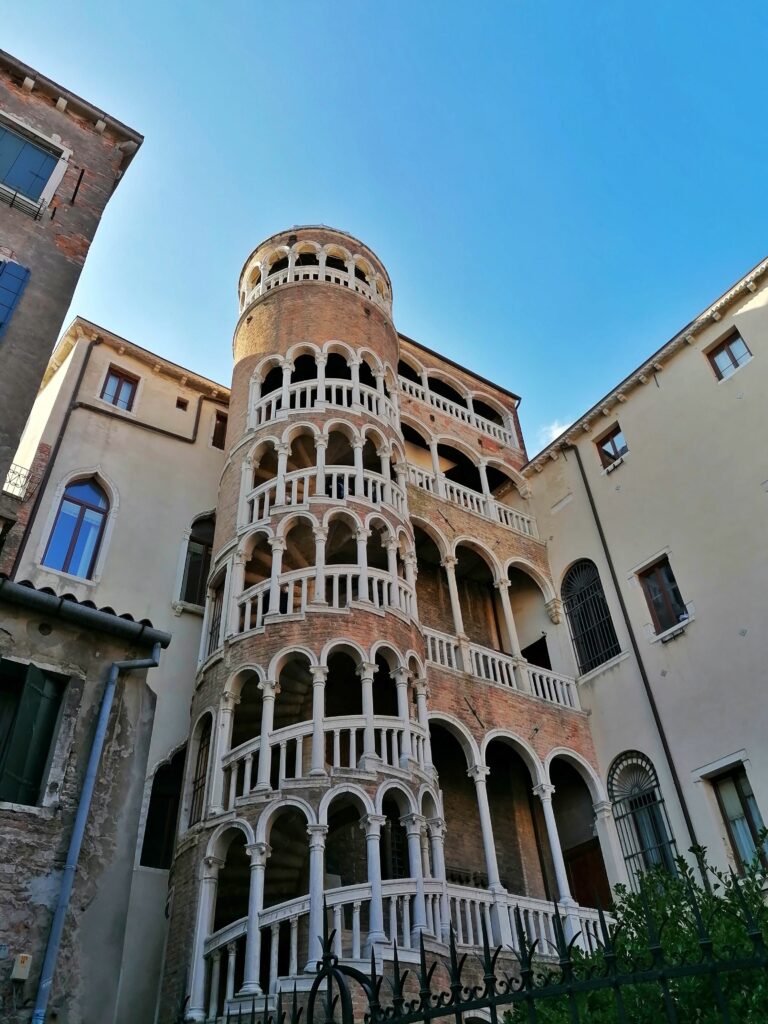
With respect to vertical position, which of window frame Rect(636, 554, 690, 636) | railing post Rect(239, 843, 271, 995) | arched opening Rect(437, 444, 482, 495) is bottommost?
railing post Rect(239, 843, 271, 995)

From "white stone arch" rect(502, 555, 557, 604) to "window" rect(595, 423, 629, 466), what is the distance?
128 inches

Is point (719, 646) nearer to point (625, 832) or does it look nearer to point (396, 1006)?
point (625, 832)

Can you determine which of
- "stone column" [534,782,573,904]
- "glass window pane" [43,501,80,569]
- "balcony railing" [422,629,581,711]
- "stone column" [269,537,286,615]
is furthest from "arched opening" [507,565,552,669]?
"glass window pane" [43,501,80,569]

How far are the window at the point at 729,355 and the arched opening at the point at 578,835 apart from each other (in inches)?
368

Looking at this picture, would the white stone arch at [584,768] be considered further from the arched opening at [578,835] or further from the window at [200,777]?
the window at [200,777]

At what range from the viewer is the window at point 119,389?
19203 mm

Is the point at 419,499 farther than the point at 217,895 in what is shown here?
Yes

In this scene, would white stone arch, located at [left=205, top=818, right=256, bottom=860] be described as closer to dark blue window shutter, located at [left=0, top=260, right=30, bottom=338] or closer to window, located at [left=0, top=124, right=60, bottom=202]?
dark blue window shutter, located at [left=0, top=260, right=30, bottom=338]

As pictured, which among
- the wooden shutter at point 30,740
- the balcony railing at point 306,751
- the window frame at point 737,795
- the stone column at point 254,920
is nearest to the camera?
the wooden shutter at point 30,740

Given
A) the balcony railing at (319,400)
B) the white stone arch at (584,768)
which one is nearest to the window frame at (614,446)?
→ the balcony railing at (319,400)

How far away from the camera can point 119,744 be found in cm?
891

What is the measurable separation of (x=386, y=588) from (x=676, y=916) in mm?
9374

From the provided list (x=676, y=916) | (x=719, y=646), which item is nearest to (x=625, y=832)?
(x=719, y=646)

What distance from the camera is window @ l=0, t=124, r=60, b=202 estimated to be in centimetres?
1279
